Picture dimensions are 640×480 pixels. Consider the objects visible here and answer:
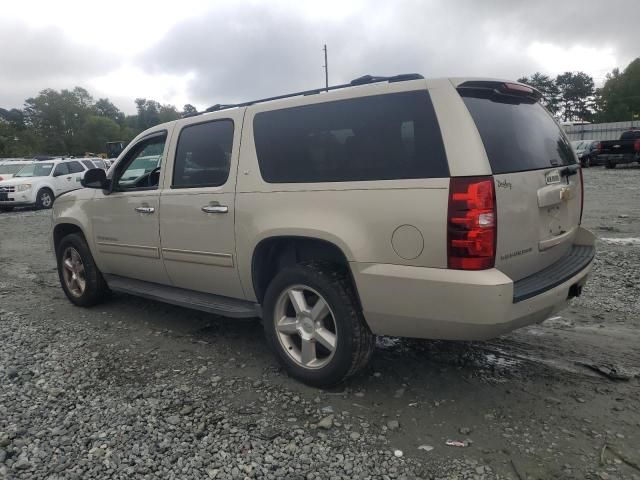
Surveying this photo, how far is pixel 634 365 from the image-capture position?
354 cm

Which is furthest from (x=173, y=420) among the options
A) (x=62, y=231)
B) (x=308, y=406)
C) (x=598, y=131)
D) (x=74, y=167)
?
(x=598, y=131)

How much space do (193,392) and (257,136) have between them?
5.94 feet

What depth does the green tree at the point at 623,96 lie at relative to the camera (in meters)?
72.6

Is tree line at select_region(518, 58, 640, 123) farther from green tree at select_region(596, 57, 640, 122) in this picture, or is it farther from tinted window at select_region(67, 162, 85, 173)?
tinted window at select_region(67, 162, 85, 173)

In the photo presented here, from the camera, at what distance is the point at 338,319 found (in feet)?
10.2

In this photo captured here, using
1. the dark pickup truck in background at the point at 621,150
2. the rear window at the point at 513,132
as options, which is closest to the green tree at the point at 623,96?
the dark pickup truck in background at the point at 621,150

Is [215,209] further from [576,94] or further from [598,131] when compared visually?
[576,94]

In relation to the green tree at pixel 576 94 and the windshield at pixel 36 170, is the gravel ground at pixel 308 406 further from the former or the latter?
the green tree at pixel 576 94

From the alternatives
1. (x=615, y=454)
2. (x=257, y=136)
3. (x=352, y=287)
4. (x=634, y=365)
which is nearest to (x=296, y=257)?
(x=352, y=287)

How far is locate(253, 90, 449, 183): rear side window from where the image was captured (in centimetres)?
281

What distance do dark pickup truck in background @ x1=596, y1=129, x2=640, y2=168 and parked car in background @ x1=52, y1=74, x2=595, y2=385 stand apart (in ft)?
76.2

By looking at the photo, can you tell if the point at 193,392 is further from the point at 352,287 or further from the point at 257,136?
the point at 257,136

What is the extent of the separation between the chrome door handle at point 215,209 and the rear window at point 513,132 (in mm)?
1796

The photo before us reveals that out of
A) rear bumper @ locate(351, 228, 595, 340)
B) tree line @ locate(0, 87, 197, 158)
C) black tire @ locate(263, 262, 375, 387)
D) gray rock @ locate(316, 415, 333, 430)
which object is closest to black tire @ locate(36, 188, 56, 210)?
black tire @ locate(263, 262, 375, 387)
